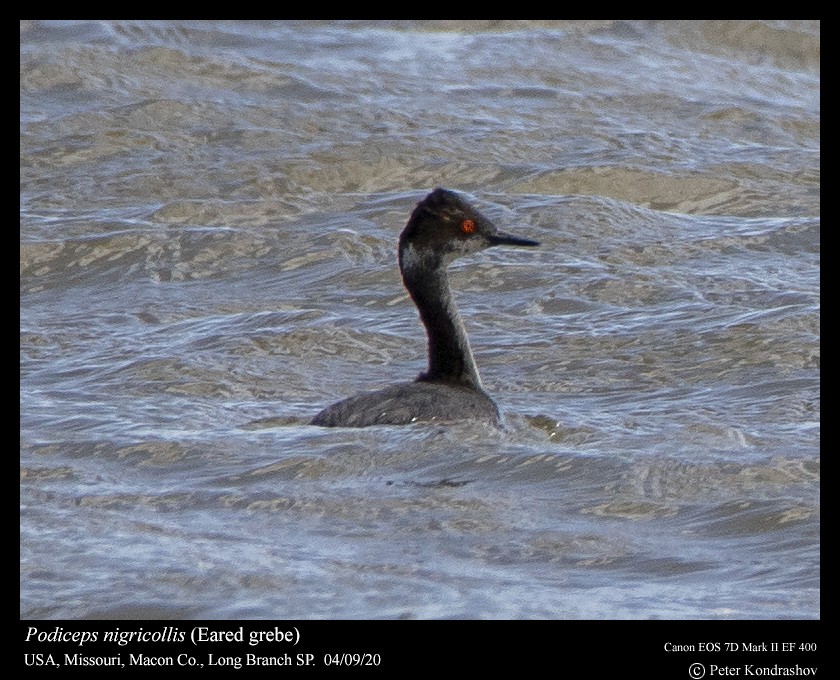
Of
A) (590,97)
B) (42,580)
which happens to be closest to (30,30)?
(590,97)

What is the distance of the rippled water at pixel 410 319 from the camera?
6633 mm

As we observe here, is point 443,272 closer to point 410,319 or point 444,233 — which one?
point 444,233

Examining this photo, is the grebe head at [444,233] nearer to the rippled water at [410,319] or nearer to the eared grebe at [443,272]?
the eared grebe at [443,272]

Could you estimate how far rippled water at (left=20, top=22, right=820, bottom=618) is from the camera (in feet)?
21.8

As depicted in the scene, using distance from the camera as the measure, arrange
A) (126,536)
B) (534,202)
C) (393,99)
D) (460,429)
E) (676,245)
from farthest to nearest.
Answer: (393,99), (534,202), (676,245), (460,429), (126,536)

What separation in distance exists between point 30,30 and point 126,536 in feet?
34.7

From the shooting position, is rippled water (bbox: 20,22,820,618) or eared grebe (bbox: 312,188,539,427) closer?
rippled water (bbox: 20,22,820,618)

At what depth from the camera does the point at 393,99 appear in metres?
15.3

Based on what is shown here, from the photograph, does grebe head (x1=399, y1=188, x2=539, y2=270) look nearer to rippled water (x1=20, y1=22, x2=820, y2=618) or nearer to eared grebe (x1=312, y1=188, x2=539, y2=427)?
eared grebe (x1=312, y1=188, x2=539, y2=427)

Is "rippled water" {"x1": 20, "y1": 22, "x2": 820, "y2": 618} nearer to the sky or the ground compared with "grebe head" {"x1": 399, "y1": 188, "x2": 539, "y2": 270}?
nearer to the ground

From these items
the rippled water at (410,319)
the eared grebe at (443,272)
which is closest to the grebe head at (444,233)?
the eared grebe at (443,272)

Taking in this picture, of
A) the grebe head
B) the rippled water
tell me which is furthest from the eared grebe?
the rippled water

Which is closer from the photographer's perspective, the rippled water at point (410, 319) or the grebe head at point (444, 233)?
the rippled water at point (410, 319)
